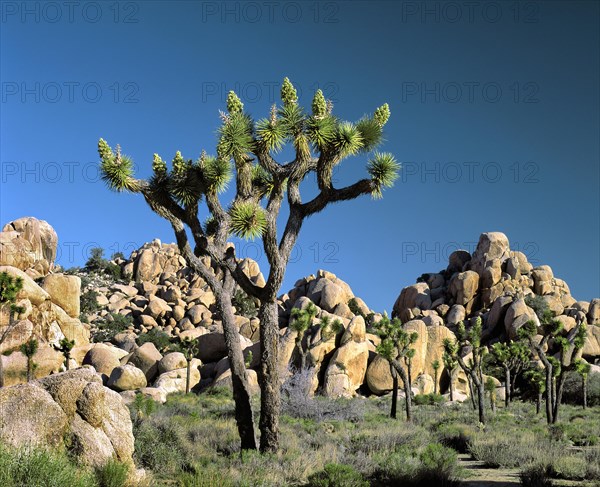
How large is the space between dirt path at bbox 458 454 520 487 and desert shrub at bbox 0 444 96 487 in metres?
7.78

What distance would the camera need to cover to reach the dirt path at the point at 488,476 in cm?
1104

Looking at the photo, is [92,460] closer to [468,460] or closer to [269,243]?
[269,243]

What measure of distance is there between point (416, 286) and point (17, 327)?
153 feet

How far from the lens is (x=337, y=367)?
42.1 m

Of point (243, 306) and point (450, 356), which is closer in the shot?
point (450, 356)

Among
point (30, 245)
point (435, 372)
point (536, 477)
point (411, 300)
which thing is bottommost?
point (536, 477)

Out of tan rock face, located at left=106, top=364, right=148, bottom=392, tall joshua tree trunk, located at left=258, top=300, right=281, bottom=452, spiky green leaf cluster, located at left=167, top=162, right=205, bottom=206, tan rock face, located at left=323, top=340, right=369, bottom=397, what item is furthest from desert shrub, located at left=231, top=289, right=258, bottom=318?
tall joshua tree trunk, located at left=258, top=300, right=281, bottom=452

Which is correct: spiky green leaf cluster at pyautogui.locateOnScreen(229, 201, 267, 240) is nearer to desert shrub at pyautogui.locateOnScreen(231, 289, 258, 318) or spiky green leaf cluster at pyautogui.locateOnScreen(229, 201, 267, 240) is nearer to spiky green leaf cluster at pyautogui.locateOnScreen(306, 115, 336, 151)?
spiky green leaf cluster at pyautogui.locateOnScreen(306, 115, 336, 151)

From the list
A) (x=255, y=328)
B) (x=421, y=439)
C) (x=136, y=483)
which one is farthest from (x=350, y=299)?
(x=136, y=483)

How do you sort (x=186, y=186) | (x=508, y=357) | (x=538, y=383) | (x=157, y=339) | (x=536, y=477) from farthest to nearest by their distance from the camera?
(x=157, y=339) → (x=508, y=357) → (x=538, y=383) → (x=186, y=186) → (x=536, y=477)

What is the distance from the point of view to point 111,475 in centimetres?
731

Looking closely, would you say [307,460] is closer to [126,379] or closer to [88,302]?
[126,379]

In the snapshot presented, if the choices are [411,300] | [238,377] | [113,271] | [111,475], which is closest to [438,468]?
[238,377]

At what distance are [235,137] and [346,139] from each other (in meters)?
2.57
